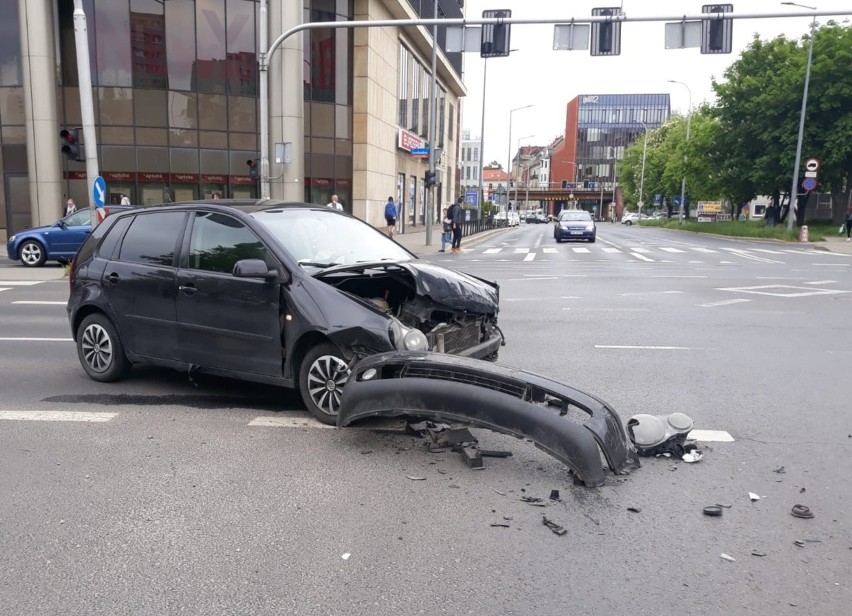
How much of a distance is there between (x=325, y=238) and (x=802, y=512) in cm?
423

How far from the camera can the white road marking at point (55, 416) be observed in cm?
555

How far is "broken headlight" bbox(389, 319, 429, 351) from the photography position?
16.7ft

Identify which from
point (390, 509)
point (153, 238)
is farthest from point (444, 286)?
point (153, 238)

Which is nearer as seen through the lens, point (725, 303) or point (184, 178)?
point (725, 303)

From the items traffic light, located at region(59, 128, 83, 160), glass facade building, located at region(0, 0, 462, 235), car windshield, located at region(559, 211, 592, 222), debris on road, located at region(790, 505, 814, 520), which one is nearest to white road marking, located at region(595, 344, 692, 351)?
debris on road, located at region(790, 505, 814, 520)

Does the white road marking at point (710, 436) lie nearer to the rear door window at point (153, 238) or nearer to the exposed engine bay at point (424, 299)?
the exposed engine bay at point (424, 299)

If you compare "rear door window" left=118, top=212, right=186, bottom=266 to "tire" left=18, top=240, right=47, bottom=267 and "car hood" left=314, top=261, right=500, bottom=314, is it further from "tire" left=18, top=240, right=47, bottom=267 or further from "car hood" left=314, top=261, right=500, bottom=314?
"tire" left=18, top=240, right=47, bottom=267

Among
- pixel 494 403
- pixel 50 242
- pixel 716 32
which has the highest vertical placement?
pixel 716 32

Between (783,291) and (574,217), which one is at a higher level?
(574,217)

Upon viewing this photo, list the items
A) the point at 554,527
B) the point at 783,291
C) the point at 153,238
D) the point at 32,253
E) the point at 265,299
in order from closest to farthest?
1. the point at 554,527
2. the point at 265,299
3. the point at 153,238
4. the point at 783,291
5. the point at 32,253

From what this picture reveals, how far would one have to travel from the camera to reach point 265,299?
547cm

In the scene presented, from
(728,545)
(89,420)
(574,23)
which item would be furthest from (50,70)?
(728,545)

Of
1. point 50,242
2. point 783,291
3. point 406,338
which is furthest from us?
point 50,242

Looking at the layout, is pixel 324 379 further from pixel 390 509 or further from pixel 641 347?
pixel 641 347
